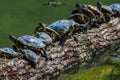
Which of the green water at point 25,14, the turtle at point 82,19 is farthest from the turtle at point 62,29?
the green water at point 25,14

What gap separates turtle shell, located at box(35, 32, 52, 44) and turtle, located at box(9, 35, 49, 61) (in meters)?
0.12

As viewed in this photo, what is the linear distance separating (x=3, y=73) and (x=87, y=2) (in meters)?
4.10

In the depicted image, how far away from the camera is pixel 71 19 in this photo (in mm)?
5535

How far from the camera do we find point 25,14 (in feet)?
24.1

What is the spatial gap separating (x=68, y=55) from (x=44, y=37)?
286 millimetres

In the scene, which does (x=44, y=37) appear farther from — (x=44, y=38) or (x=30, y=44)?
(x=30, y=44)

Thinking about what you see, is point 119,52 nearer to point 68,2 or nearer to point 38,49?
point 38,49

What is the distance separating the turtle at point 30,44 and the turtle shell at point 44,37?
122 millimetres

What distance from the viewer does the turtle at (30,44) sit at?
186 inches

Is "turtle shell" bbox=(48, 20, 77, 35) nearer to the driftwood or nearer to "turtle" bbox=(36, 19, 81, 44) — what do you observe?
"turtle" bbox=(36, 19, 81, 44)

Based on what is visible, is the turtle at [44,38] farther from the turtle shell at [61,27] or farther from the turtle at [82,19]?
the turtle at [82,19]

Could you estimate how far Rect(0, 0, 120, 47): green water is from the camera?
6743 millimetres

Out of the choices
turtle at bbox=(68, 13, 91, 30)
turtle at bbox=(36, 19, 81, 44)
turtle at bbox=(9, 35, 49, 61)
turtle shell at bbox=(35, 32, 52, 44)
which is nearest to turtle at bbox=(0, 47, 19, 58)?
turtle at bbox=(9, 35, 49, 61)

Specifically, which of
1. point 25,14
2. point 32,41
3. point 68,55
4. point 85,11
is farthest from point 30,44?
point 25,14
